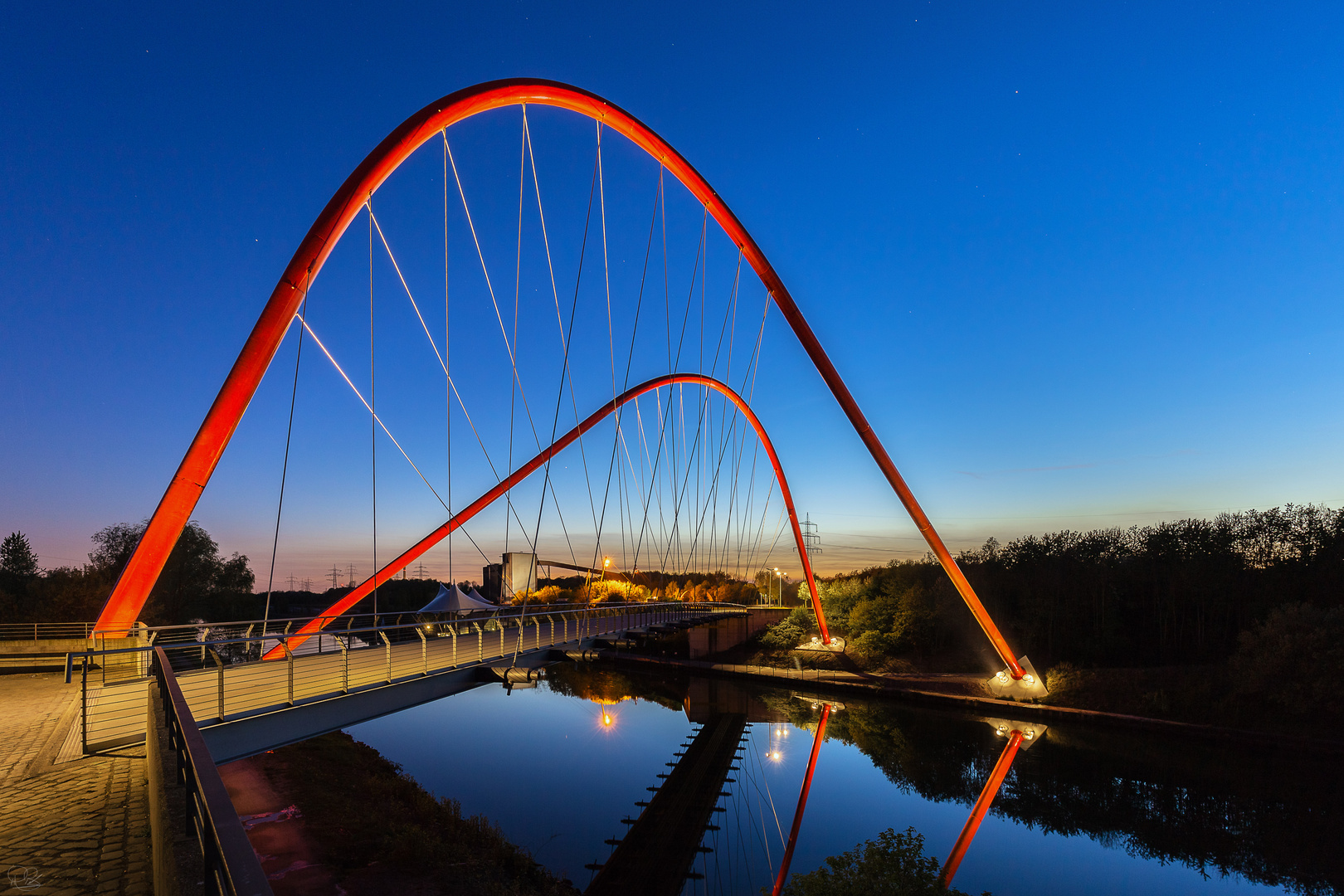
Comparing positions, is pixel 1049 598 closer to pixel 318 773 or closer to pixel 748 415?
pixel 748 415

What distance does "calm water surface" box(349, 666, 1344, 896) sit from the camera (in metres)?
17.3

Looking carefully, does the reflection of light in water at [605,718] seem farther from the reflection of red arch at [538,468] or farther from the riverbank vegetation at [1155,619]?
the riverbank vegetation at [1155,619]

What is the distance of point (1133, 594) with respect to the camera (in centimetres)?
4169

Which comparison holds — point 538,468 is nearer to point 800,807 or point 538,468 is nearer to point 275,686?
point 800,807

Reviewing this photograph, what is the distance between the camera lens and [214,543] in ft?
177

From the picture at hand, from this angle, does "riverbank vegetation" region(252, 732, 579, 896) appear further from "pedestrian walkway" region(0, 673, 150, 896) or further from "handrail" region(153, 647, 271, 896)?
"handrail" region(153, 647, 271, 896)

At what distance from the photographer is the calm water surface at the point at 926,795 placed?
17.3m

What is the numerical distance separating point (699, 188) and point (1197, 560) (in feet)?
130

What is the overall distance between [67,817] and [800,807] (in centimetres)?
2013

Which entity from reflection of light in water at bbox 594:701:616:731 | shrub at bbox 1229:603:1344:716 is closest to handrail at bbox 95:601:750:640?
reflection of light in water at bbox 594:701:616:731

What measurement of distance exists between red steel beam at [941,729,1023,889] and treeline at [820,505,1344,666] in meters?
14.6

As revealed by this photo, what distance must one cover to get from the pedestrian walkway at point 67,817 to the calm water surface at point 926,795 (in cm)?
1024

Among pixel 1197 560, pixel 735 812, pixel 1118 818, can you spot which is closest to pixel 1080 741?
pixel 1118 818

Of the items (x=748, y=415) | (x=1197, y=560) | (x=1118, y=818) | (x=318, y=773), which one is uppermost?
(x=748, y=415)
